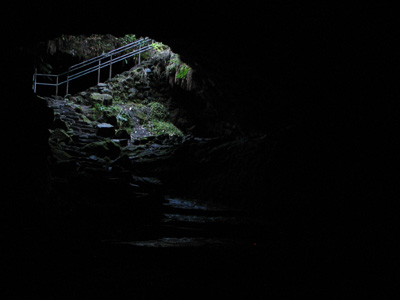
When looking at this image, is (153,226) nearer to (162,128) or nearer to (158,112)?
(162,128)

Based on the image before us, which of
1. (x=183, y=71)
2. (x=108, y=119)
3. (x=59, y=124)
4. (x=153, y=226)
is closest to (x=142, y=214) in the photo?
(x=153, y=226)

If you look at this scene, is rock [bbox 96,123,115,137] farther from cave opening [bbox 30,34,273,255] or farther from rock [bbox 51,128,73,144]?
rock [bbox 51,128,73,144]

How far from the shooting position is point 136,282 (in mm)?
2295

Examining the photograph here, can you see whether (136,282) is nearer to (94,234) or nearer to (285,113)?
(94,234)

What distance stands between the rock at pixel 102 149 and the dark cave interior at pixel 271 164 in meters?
3.17

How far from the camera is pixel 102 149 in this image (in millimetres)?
7215

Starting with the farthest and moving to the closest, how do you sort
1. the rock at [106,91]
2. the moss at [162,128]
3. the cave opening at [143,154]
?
1. the rock at [106,91]
2. the moss at [162,128]
3. the cave opening at [143,154]

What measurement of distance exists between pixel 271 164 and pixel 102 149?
448 cm

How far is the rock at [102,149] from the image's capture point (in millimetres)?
7051

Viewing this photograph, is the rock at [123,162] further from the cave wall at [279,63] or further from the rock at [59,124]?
the rock at [59,124]

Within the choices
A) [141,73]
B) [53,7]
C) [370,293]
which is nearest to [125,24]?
[53,7]

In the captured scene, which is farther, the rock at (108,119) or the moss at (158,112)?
the moss at (158,112)

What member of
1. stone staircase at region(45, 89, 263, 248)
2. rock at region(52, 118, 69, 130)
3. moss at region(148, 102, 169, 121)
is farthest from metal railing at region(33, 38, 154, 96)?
stone staircase at region(45, 89, 263, 248)

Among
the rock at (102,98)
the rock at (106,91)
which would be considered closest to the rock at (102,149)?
the rock at (102,98)
